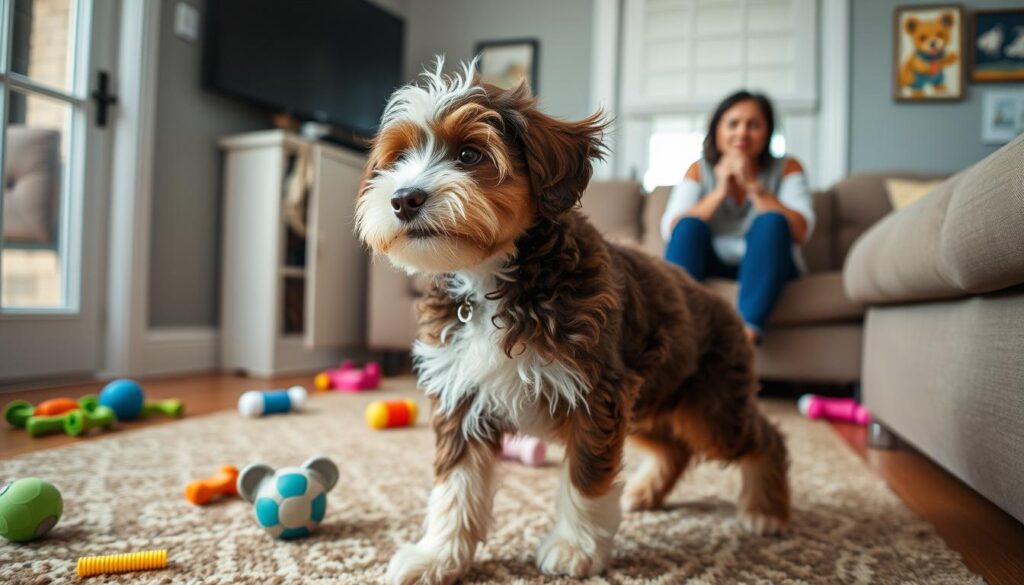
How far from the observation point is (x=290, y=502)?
1336 millimetres

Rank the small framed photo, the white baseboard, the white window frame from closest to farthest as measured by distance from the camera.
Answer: the white baseboard → the small framed photo → the white window frame

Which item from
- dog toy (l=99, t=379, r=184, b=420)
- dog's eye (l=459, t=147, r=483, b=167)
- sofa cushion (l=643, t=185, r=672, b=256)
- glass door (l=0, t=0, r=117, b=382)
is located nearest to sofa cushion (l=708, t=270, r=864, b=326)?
sofa cushion (l=643, t=185, r=672, b=256)

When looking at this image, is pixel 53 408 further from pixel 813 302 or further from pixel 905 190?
pixel 905 190

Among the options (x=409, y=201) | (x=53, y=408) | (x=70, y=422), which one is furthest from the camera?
(x=53, y=408)

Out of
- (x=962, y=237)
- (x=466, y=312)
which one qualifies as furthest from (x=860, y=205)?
(x=466, y=312)

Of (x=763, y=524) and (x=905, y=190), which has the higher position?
(x=905, y=190)

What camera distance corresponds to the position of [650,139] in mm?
5613

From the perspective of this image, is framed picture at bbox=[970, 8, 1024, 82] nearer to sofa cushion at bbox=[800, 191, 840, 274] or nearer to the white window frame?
the white window frame

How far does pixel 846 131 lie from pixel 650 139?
1.55 meters

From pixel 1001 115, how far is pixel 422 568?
5.73m

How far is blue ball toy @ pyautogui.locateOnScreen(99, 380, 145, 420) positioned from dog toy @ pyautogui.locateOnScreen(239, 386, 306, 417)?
39 centimetres

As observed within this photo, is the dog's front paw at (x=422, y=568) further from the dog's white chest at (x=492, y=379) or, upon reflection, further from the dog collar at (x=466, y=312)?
the dog collar at (x=466, y=312)

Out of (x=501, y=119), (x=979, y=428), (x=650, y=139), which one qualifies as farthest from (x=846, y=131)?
(x=501, y=119)

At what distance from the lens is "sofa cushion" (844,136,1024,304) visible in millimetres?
1104
